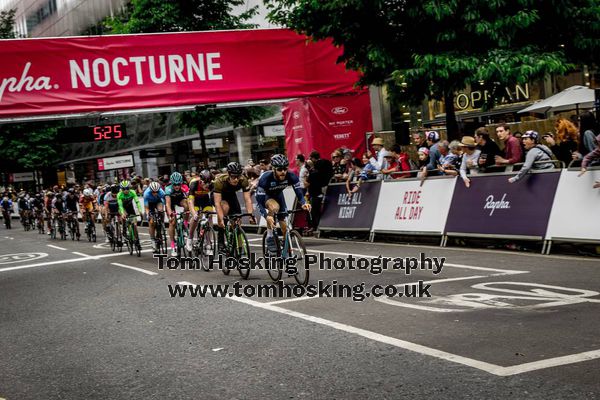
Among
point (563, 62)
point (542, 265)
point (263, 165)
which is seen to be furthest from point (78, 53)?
point (542, 265)

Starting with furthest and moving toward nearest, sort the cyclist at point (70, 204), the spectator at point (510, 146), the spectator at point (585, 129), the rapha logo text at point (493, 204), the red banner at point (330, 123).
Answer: the cyclist at point (70, 204) → the red banner at point (330, 123) → the spectator at point (585, 129) → the spectator at point (510, 146) → the rapha logo text at point (493, 204)

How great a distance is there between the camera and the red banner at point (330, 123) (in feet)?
71.2

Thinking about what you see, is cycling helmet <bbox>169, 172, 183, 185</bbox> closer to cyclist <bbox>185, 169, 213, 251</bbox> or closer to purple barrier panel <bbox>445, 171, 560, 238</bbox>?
cyclist <bbox>185, 169, 213, 251</bbox>

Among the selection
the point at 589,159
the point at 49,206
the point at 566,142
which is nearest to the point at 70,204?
the point at 49,206

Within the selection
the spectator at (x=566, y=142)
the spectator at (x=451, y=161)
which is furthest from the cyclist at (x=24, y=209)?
the spectator at (x=566, y=142)

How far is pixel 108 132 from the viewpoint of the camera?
90.7ft

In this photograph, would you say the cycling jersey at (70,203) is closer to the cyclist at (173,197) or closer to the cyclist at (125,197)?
the cyclist at (125,197)

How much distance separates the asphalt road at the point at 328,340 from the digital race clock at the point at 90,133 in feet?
45.6

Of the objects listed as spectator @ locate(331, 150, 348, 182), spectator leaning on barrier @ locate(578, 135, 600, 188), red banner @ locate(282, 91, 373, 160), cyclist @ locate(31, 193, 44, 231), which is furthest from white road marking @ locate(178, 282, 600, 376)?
cyclist @ locate(31, 193, 44, 231)

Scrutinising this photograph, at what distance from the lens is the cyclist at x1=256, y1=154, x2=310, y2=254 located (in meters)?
10.7

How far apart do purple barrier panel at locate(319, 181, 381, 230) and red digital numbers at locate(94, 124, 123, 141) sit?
11582mm

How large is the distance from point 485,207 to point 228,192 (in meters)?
4.61

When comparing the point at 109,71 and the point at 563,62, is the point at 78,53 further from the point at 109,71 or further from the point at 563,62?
the point at 563,62

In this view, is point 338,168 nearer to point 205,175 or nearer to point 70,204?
point 205,175
